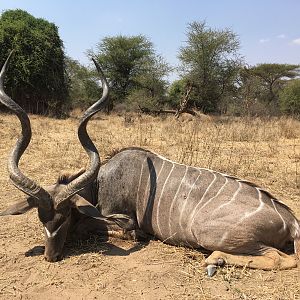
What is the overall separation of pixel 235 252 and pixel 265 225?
301 millimetres

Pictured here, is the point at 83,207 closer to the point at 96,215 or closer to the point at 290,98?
the point at 96,215

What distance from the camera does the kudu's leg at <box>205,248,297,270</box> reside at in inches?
125

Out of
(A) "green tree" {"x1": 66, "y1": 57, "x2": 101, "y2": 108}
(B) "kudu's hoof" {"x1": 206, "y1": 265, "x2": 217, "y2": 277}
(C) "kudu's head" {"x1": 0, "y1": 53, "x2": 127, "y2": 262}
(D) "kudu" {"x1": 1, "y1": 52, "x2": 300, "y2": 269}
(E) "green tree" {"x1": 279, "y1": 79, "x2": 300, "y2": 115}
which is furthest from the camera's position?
(A) "green tree" {"x1": 66, "y1": 57, "x2": 101, "y2": 108}

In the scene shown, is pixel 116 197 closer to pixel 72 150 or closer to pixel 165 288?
pixel 165 288

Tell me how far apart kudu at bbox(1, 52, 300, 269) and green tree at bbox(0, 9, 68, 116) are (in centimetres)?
1229

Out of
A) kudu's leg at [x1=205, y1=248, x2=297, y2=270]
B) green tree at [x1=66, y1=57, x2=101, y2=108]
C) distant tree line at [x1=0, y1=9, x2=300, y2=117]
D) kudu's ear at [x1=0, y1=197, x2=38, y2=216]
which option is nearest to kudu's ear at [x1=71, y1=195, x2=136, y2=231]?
kudu's ear at [x1=0, y1=197, x2=38, y2=216]

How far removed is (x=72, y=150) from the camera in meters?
7.69

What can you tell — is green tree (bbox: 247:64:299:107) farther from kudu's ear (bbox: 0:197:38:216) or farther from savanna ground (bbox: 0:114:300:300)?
kudu's ear (bbox: 0:197:38:216)

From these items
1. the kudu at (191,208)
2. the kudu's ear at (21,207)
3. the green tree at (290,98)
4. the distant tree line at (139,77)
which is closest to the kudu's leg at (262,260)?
the kudu at (191,208)

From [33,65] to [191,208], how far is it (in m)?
13.9

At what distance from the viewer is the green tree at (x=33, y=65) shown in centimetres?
1616

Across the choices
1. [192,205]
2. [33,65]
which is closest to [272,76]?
[33,65]

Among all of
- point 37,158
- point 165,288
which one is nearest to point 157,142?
point 37,158

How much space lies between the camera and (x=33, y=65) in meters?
16.2
